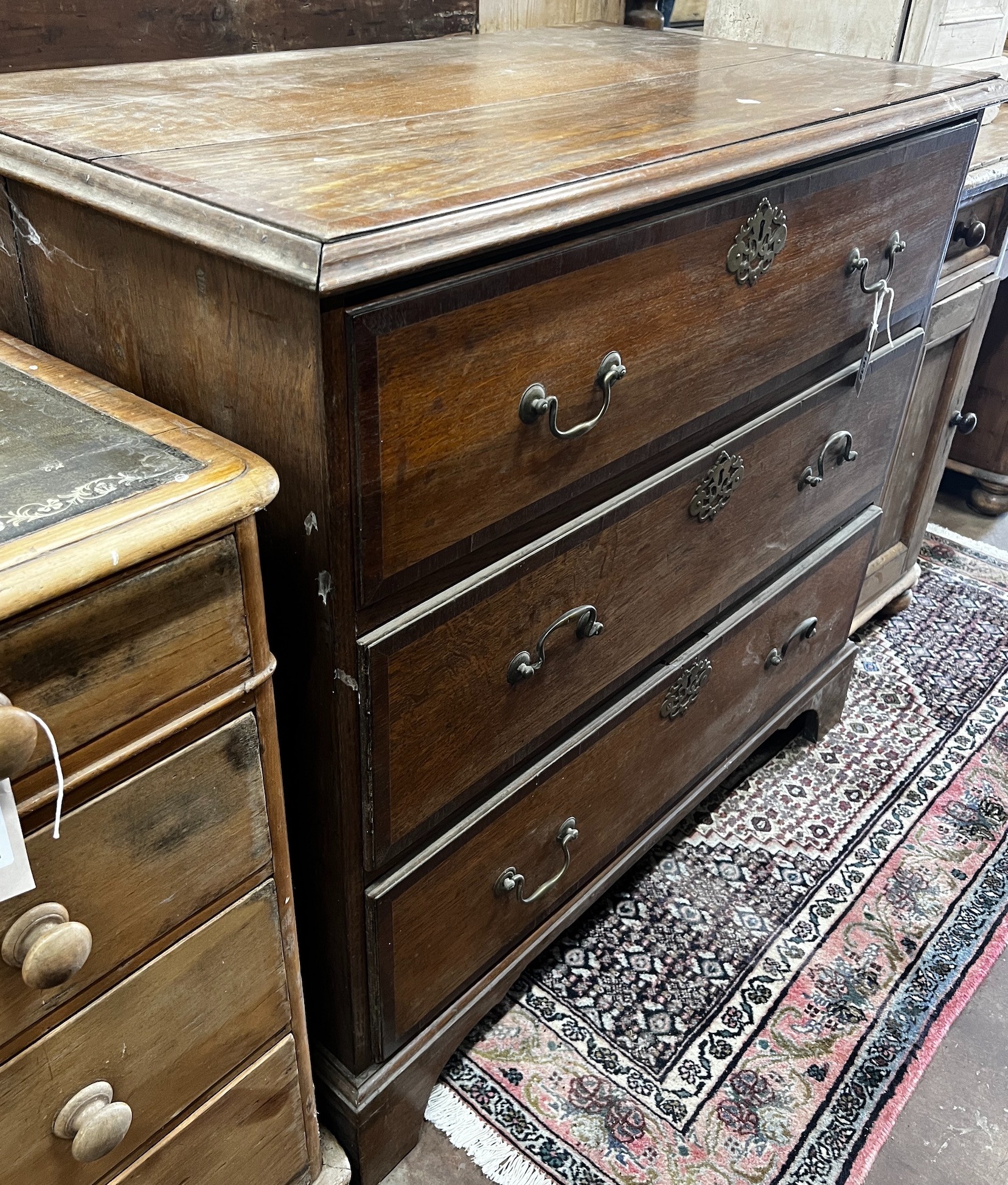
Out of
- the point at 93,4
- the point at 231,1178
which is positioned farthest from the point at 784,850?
the point at 93,4

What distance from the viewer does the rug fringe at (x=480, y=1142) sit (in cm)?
106

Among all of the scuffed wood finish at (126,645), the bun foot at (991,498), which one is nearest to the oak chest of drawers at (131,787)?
the scuffed wood finish at (126,645)

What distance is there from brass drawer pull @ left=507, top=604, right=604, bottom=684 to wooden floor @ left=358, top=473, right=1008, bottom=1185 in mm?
567

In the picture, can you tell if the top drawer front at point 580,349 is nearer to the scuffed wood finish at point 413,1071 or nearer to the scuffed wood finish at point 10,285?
the scuffed wood finish at point 10,285

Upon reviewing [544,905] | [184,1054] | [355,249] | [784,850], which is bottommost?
[784,850]

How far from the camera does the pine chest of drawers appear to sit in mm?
674

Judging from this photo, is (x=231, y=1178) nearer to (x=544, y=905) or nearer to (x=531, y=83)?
(x=544, y=905)

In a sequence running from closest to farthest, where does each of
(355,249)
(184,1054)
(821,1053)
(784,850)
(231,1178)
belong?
(355,249), (184,1054), (231,1178), (821,1053), (784,850)

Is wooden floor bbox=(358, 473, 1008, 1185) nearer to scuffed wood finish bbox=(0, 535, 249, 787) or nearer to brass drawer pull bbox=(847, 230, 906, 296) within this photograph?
scuffed wood finish bbox=(0, 535, 249, 787)

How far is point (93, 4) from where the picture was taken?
3.37 feet

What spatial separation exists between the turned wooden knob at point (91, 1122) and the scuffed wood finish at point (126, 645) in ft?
0.88

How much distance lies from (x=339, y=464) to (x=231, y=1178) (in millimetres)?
611

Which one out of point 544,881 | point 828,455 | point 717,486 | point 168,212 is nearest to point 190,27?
point 168,212

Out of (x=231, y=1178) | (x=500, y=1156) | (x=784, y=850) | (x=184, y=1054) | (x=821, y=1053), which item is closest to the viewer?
(x=184, y=1054)
